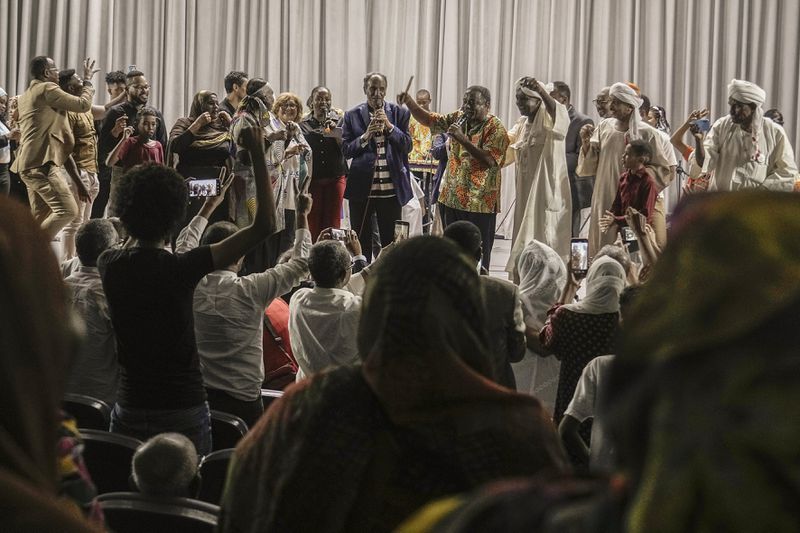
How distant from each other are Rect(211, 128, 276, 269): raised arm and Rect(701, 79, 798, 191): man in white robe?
572cm

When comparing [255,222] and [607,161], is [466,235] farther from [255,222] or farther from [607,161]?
[607,161]

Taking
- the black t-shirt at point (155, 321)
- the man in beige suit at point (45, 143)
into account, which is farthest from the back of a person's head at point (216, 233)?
the man in beige suit at point (45, 143)

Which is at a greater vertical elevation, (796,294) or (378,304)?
(796,294)

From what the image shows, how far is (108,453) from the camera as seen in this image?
272cm

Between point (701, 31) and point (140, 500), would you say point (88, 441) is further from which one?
point (701, 31)

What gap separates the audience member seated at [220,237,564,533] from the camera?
4.83 feet

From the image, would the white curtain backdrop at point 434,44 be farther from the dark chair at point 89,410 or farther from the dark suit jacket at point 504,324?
the dark chair at point 89,410

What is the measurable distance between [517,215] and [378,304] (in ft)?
22.7

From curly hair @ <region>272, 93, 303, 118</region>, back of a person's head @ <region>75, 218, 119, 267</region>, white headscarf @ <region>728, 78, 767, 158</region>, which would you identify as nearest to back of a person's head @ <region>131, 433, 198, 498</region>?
back of a person's head @ <region>75, 218, 119, 267</region>

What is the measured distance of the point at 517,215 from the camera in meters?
8.36

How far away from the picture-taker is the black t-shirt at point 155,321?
2787 mm

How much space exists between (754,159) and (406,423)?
23.3ft

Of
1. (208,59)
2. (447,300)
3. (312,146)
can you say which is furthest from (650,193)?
(208,59)

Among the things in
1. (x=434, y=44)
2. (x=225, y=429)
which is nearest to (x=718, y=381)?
(x=225, y=429)
